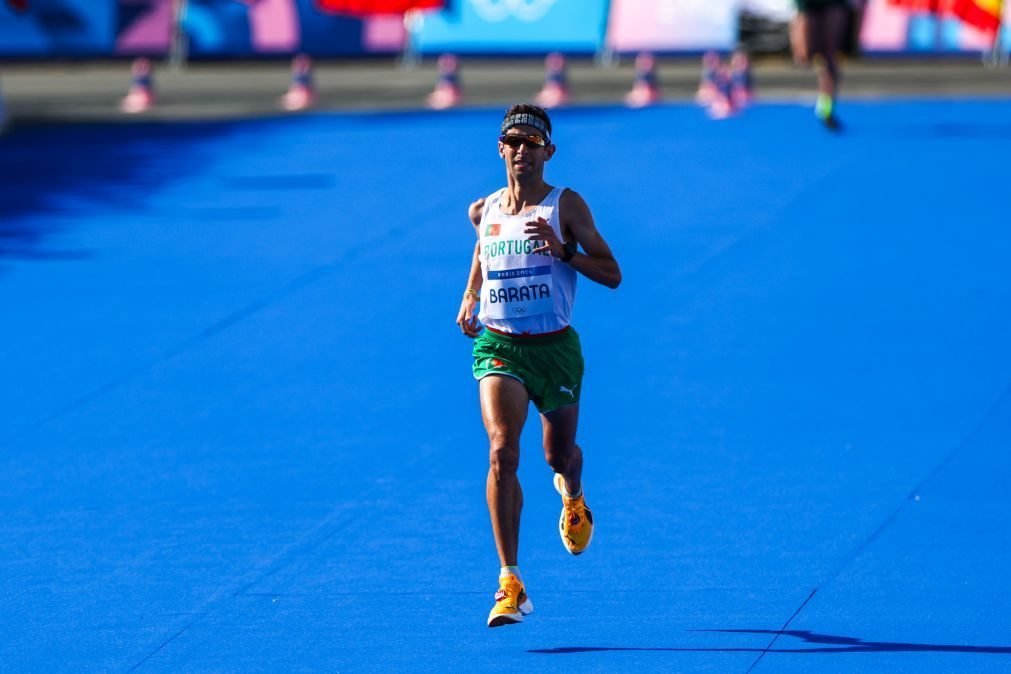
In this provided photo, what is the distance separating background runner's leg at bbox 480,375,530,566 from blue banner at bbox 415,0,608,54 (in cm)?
2088

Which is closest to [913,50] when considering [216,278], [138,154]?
[138,154]

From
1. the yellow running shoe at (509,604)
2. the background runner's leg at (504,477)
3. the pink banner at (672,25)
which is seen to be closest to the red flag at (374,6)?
the pink banner at (672,25)

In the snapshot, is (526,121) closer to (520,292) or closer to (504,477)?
(520,292)

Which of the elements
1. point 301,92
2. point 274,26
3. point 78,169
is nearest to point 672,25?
point 301,92

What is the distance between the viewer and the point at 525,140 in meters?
7.09

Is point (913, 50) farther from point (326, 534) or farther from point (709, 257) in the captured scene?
point (326, 534)

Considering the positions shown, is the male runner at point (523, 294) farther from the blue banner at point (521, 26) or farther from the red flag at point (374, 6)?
the red flag at point (374, 6)

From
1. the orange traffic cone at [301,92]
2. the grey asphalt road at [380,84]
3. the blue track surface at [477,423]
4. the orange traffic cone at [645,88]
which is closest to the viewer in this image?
the blue track surface at [477,423]

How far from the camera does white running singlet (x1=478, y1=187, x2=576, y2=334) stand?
7168 millimetres

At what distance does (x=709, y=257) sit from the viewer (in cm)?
1477

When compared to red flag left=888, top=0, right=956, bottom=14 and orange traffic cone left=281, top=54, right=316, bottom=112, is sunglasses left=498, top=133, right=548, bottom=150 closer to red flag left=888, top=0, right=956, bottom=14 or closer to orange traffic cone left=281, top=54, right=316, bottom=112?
orange traffic cone left=281, top=54, right=316, bottom=112

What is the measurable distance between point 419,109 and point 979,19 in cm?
841

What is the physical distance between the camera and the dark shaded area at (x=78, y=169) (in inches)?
692

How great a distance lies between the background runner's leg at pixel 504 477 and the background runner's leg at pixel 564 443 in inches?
13.9
